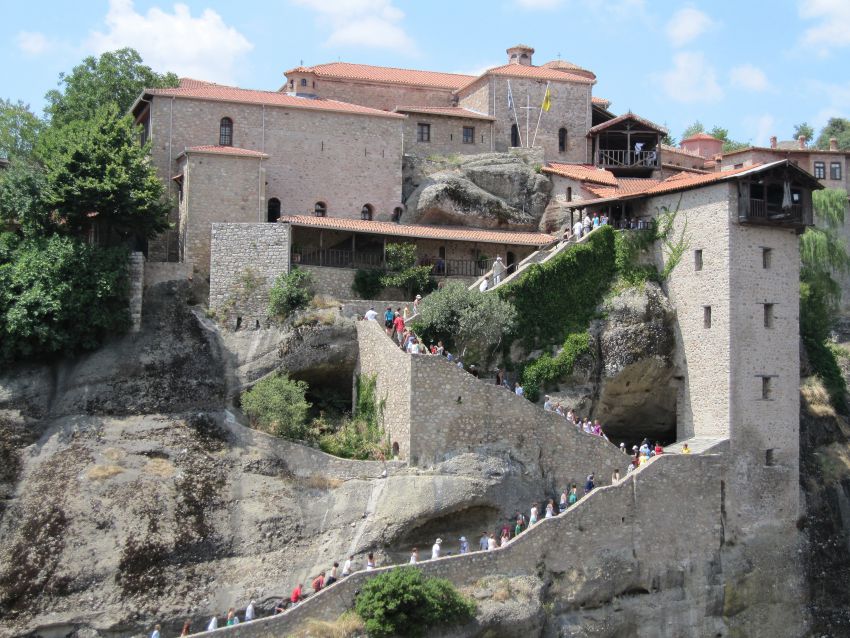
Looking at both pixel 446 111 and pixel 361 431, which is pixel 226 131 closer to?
pixel 446 111

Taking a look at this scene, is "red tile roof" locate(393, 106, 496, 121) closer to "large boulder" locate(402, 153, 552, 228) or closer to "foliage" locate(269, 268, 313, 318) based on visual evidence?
"large boulder" locate(402, 153, 552, 228)

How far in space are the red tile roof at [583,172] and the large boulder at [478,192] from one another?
65cm

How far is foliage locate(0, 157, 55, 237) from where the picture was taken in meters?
38.6

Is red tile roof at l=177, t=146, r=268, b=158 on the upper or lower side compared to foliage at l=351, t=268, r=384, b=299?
upper

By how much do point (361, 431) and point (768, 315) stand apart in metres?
14.9

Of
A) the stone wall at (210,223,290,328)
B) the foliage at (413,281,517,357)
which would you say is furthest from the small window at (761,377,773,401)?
the stone wall at (210,223,290,328)

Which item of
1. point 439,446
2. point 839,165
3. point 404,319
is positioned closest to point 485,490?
point 439,446

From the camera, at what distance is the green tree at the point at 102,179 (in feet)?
126

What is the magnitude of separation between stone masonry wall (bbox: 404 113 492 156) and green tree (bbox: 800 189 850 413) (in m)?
14.7

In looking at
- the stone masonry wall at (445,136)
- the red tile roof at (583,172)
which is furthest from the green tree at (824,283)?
the stone masonry wall at (445,136)

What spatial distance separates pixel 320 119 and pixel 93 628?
24.0 m

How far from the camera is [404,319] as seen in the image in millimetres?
39844

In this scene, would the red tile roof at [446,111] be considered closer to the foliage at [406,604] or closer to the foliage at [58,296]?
the foliage at [58,296]

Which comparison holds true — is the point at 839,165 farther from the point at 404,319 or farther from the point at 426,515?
the point at 426,515
